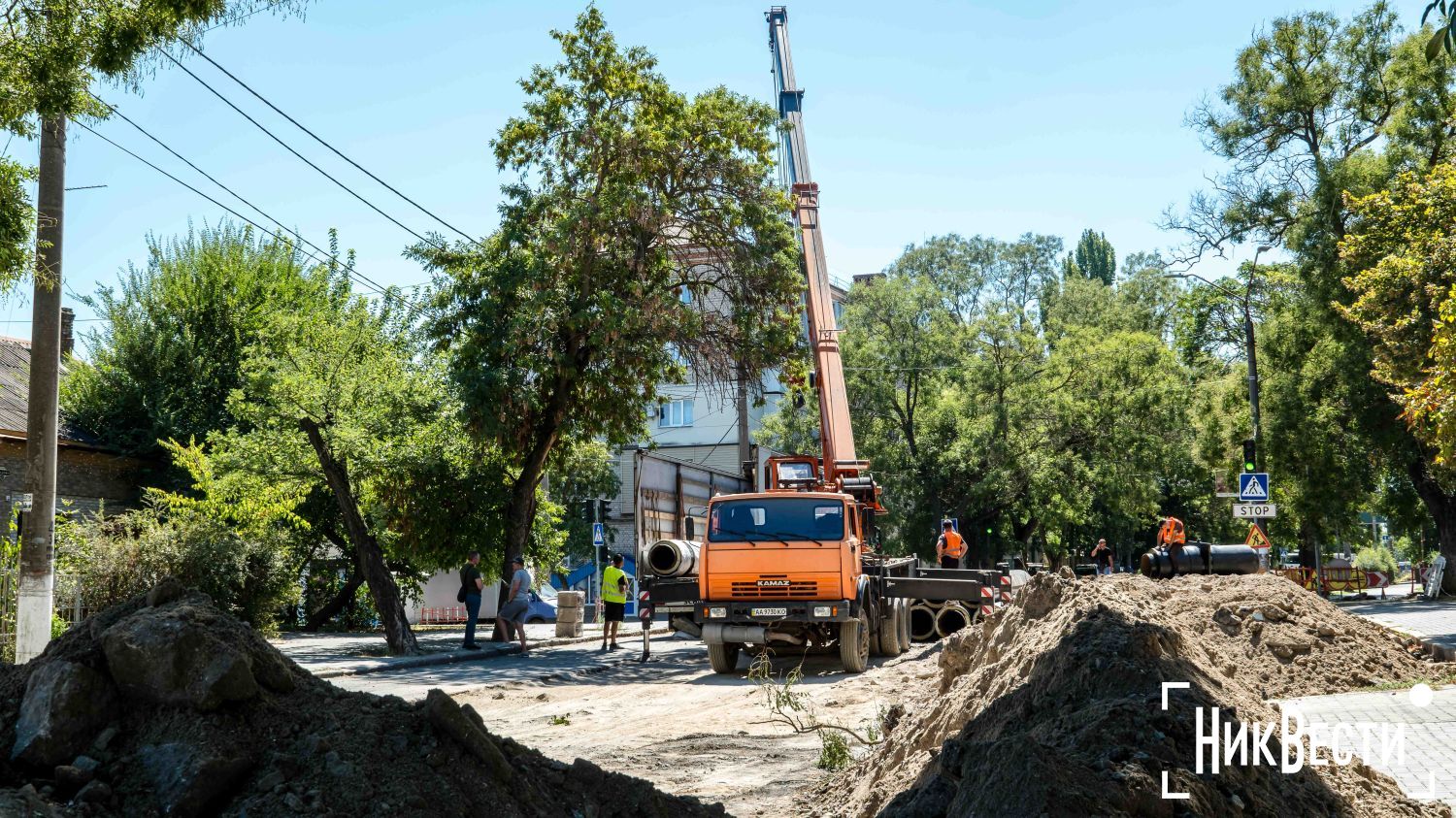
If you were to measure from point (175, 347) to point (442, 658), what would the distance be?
15.0m

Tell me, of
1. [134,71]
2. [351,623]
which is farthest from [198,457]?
[134,71]

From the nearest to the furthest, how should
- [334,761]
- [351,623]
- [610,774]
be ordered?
[334,761] < [610,774] < [351,623]

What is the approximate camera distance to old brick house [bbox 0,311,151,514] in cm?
2888

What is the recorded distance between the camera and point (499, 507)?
26516 mm

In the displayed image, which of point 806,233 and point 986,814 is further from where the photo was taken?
point 806,233

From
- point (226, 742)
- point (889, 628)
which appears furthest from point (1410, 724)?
point (889, 628)

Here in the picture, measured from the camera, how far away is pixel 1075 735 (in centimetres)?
597

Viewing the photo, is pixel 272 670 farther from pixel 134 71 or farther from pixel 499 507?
pixel 499 507

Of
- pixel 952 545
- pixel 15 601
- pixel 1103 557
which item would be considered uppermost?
pixel 952 545

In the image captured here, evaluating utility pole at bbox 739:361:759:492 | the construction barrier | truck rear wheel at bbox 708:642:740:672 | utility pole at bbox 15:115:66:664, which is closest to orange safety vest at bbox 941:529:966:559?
utility pole at bbox 739:361:759:492

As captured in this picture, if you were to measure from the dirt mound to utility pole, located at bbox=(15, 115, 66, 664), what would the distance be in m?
9.97

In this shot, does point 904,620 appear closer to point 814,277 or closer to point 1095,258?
point 814,277

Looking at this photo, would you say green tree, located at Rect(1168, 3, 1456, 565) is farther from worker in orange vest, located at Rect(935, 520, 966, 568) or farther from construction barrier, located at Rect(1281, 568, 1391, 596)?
worker in orange vest, located at Rect(935, 520, 966, 568)

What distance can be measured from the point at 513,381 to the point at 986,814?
19.4 metres
